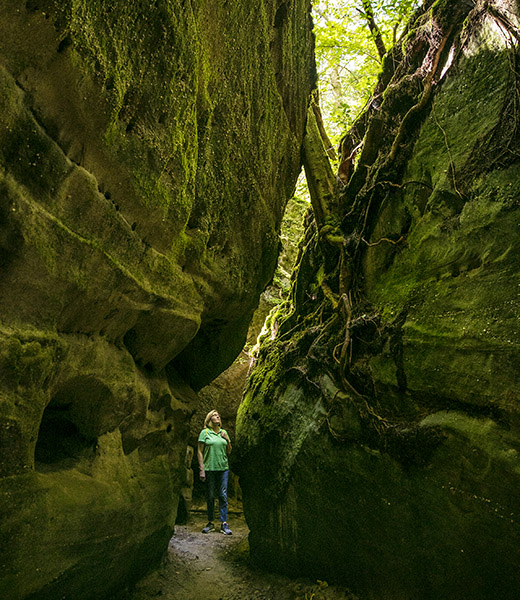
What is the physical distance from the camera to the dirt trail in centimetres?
480

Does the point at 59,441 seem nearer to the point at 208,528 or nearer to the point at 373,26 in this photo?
the point at 208,528

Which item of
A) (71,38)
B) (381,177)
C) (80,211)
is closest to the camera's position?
(71,38)

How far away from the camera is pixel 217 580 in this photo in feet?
18.0

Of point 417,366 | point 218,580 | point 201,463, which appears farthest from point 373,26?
point 218,580

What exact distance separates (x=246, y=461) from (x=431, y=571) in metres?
3.06

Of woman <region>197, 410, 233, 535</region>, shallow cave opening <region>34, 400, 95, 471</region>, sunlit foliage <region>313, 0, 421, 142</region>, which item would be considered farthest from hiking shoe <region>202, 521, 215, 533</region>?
sunlit foliage <region>313, 0, 421, 142</region>

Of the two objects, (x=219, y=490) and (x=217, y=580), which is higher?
(x=219, y=490)

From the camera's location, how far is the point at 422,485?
4.08 m

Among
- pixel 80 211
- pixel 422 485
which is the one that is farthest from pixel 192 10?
pixel 422 485

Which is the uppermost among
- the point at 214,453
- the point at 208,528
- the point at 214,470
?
the point at 214,453

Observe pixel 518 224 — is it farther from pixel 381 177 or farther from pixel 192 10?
pixel 192 10

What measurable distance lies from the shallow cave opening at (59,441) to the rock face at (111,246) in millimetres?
15

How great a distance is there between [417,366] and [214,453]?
14.5ft

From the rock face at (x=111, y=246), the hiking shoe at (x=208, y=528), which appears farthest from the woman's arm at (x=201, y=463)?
the rock face at (x=111, y=246)
